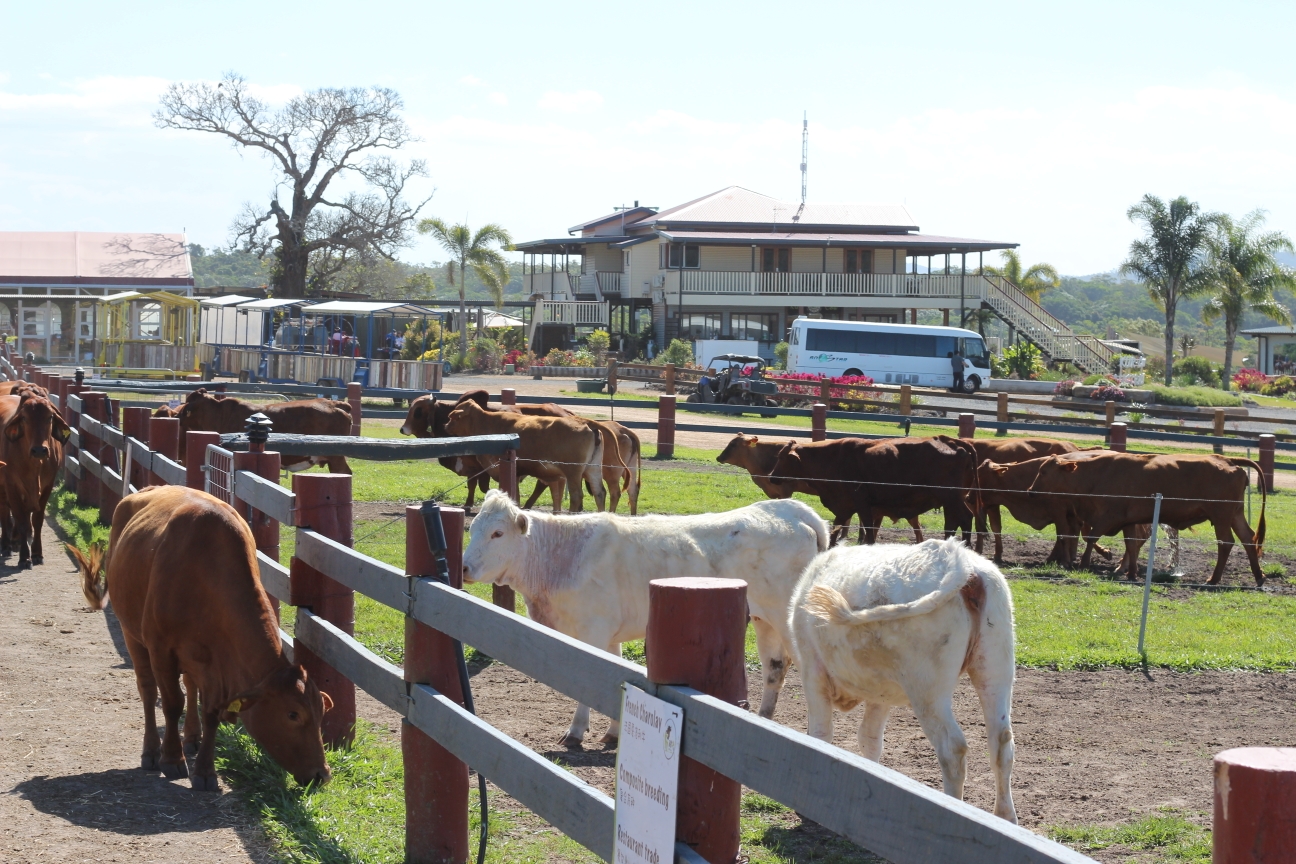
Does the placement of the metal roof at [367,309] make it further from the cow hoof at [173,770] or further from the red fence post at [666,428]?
the cow hoof at [173,770]

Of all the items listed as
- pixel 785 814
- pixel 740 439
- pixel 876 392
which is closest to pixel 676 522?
pixel 785 814

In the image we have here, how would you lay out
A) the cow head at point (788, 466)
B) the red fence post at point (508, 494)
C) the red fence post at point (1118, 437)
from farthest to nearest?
the red fence post at point (1118, 437) < the cow head at point (788, 466) < the red fence post at point (508, 494)

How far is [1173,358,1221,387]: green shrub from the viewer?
5716cm

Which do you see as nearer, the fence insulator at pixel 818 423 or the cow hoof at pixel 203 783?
the cow hoof at pixel 203 783

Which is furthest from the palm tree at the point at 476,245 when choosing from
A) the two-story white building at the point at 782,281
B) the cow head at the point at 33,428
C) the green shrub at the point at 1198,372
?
the cow head at the point at 33,428

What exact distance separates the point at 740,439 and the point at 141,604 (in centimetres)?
1146

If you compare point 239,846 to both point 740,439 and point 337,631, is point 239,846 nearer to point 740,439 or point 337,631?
point 337,631

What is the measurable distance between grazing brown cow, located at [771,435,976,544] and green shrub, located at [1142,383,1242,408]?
30134 millimetres

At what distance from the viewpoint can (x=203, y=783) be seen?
16.6ft

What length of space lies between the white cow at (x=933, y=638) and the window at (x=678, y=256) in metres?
51.7

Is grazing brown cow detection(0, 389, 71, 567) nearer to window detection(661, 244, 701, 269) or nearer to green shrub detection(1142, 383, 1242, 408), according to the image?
green shrub detection(1142, 383, 1242, 408)

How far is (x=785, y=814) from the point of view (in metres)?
5.59

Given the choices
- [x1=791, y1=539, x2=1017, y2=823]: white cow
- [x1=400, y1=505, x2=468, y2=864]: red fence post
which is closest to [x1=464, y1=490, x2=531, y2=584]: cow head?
[x1=791, y1=539, x2=1017, y2=823]: white cow

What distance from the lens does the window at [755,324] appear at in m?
58.2
